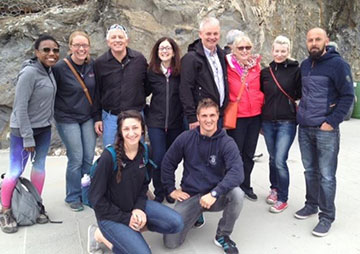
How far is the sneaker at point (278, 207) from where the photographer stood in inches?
154

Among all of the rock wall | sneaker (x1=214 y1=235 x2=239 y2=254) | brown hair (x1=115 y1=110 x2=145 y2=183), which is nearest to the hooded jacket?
sneaker (x1=214 y1=235 x2=239 y2=254)

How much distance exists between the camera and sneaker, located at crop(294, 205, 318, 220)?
375cm

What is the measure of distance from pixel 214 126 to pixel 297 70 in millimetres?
1215

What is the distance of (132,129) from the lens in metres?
2.84

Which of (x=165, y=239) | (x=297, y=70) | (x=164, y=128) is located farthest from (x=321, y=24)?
(x=165, y=239)

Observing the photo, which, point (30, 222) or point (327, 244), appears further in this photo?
point (30, 222)

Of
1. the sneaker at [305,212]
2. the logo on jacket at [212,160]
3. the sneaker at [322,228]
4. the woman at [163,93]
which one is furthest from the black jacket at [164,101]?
the sneaker at [322,228]

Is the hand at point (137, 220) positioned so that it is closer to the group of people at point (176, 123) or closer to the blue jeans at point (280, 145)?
the group of people at point (176, 123)

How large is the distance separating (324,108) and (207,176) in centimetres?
125

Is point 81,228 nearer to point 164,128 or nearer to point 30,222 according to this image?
point 30,222

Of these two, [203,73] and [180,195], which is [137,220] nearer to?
[180,195]

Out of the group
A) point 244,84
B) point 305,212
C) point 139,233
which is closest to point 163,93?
point 244,84

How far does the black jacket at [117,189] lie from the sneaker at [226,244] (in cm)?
77

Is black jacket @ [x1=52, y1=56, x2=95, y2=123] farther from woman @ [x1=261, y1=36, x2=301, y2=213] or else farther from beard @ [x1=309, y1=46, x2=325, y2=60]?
beard @ [x1=309, y1=46, x2=325, y2=60]
